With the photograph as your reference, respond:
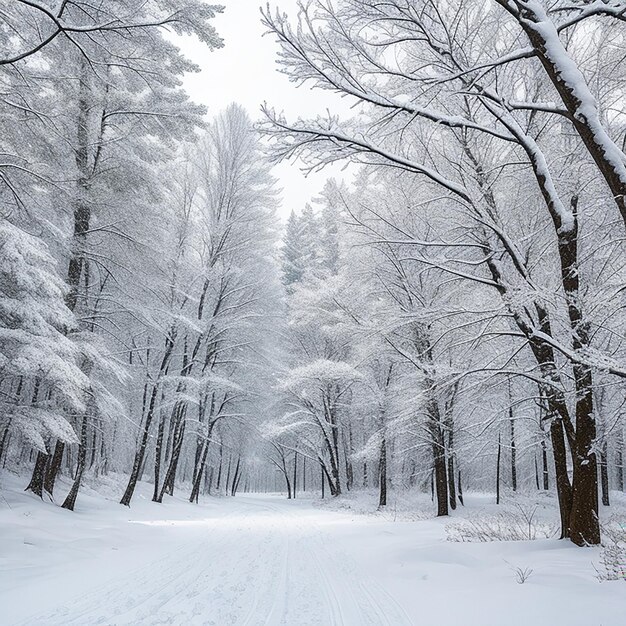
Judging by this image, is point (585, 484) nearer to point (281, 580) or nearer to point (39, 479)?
point (281, 580)

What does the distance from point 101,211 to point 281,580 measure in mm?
9106

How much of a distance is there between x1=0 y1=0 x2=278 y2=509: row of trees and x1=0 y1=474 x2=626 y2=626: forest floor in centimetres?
196

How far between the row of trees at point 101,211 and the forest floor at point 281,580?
1.96 meters

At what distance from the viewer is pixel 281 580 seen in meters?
5.49

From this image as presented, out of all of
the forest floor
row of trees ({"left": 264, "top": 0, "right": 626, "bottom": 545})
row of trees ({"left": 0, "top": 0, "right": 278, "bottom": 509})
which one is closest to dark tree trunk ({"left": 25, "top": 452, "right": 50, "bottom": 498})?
row of trees ({"left": 0, "top": 0, "right": 278, "bottom": 509})

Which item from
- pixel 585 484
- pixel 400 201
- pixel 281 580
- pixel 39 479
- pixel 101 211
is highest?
pixel 400 201

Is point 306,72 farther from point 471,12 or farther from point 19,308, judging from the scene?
point 19,308

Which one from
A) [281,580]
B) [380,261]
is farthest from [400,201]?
[281,580]

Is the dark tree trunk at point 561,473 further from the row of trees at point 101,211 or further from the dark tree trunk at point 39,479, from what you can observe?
the dark tree trunk at point 39,479

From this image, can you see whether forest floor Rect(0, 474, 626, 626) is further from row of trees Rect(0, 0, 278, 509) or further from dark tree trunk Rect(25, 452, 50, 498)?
row of trees Rect(0, 0, 278, 509)

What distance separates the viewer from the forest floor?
399 cm

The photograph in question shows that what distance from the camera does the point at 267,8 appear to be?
14.9 feet

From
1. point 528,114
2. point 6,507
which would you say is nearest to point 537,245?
point 528,114

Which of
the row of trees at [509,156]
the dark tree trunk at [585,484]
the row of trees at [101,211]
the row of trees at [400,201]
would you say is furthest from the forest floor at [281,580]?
the row of trees at [101,211]
